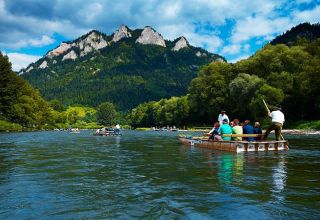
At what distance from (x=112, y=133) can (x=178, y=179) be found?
58.0 m

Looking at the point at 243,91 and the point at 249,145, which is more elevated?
the point at 243,91

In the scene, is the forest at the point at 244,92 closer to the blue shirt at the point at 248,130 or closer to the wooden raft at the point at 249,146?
the blue shirt at the point at 248,130

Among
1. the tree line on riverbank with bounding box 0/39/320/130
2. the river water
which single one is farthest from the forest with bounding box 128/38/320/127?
the river water

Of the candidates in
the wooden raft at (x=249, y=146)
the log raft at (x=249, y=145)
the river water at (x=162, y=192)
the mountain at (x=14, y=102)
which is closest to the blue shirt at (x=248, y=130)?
the log raft at (x=249, y=145)

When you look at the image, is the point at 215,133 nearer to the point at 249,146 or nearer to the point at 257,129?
the point at 257,129

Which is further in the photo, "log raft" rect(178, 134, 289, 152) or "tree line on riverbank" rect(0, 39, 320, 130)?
"tree line on riverbank" rect(0, 39, 320, 130)

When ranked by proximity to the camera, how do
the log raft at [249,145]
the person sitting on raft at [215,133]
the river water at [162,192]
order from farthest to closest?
the person sitting on raft at [215,133]
the log raft at [249,145]
the river water at [162,192]

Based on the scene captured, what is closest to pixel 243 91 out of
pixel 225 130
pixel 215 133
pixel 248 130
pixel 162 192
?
pixel 215 133

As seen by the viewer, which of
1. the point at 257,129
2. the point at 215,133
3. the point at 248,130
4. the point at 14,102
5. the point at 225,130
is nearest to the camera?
the point at 248,130

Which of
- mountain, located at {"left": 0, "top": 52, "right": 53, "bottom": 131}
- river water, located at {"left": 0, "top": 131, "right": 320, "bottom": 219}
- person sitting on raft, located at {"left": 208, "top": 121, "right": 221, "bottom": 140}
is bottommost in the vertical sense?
river water, located at {"left": 0, "top": 131, "right": 320, "bottom": 219}

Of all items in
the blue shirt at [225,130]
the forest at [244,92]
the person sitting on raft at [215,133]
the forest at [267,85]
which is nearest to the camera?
the blue shirt at [225,130]

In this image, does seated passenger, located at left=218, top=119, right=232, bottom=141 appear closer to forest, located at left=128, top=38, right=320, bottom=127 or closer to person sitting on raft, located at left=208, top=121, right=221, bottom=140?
person sitting on raft, located at left=208, top=121, right=221, bottom=140

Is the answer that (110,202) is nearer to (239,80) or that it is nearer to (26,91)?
(239,80)

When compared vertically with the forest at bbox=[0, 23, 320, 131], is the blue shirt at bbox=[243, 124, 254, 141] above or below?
below
